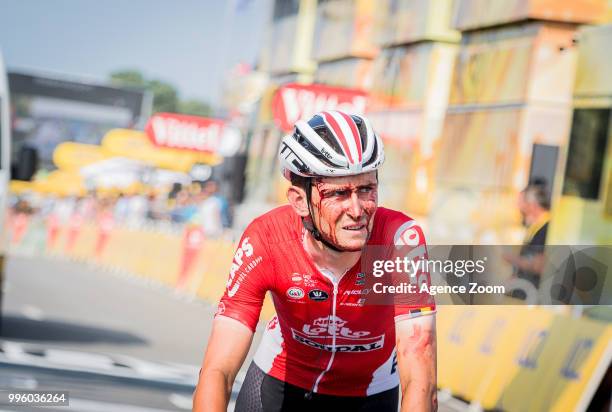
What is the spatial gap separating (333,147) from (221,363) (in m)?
0.79

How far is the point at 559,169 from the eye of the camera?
15.2 m

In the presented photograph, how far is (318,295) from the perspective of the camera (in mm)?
4398

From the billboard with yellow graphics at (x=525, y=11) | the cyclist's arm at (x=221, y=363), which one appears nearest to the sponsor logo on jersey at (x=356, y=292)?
the cyclist's arm at (x=221, y=363)

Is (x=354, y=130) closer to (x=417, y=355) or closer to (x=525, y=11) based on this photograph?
(x=417, y=355)

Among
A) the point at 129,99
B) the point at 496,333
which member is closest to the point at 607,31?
the point at 496,333

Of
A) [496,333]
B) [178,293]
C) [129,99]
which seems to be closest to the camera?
[496,333]

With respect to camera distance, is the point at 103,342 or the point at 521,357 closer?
the point at 521,357

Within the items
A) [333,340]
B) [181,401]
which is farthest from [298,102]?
[333,340]

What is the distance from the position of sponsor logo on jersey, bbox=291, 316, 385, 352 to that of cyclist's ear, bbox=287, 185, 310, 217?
15.9 inches

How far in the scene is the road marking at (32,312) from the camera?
16984 mm

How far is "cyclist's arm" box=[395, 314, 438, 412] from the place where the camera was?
4062mm

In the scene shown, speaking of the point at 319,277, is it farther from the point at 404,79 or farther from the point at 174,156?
the point at 174,156

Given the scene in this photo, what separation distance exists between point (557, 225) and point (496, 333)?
13.9ft

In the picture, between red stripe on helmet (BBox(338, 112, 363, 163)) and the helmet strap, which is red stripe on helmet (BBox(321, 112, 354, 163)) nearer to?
red stripe on helmet (BBox(338, 112, 363, 163))
